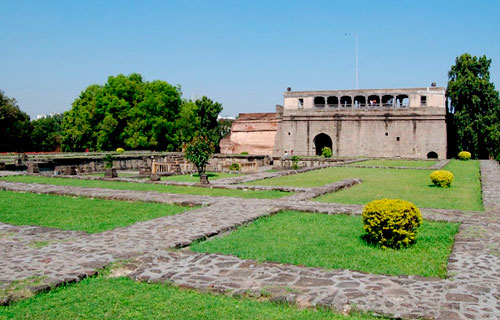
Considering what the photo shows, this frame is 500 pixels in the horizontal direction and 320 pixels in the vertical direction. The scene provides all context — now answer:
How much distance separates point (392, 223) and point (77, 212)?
18.8ft

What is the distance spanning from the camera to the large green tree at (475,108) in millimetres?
30250

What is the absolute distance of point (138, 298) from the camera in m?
3.86

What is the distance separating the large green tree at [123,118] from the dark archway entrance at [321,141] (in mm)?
11765

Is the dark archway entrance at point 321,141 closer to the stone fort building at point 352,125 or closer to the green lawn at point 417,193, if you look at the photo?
the stone fort building at point 352,125

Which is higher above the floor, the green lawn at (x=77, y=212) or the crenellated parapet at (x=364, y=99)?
the crenellated parapet at (x=364, y=99)

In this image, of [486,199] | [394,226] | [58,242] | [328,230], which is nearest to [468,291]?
[394,226]

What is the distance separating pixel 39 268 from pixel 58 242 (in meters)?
1.24

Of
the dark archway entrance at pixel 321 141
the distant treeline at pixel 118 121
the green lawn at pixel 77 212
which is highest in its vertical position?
the distant treeline at pixel 118 121

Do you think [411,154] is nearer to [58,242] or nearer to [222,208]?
[222,208]

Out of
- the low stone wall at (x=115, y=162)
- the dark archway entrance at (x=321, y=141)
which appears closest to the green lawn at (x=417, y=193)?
the low stone wall at (x=115, y=162)

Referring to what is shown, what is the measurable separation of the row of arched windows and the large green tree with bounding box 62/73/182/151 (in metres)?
12.8

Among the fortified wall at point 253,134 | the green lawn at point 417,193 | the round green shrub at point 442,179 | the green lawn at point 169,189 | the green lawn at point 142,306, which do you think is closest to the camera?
the green lawn at point 142,306

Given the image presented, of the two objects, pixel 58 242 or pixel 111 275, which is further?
pixel 58 242

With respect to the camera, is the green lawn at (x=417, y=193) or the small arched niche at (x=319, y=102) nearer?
the green lawn at (x=417, y=193)
